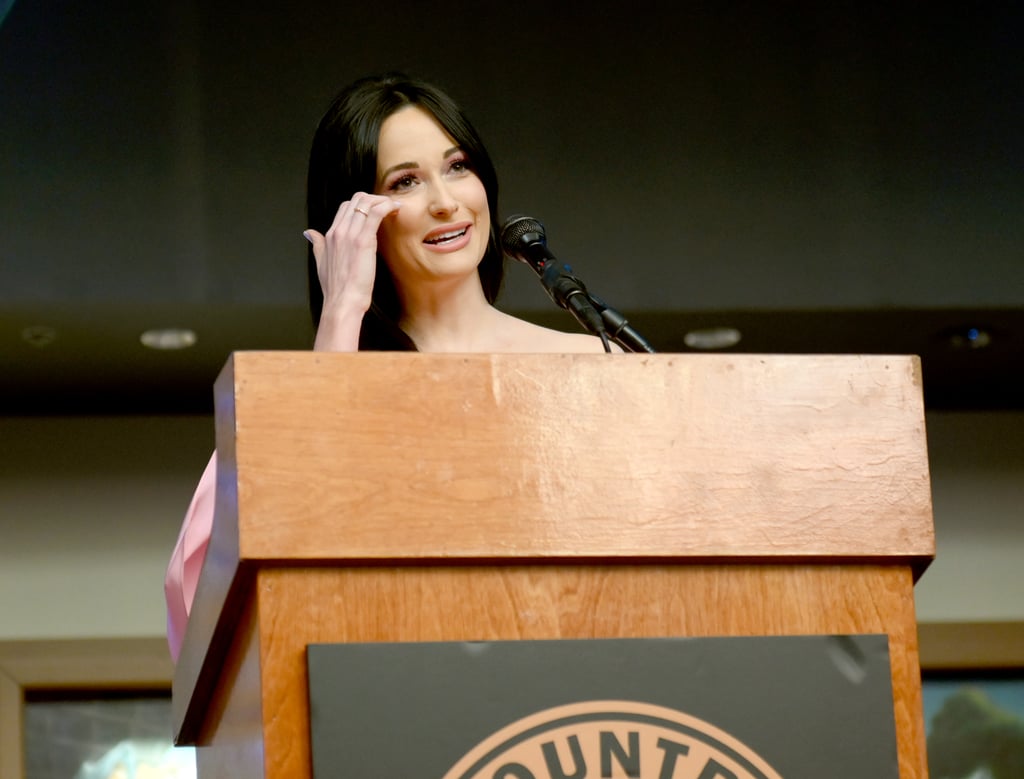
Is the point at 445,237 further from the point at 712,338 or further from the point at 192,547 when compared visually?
the point at 712,338

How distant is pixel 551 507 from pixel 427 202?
0.95 metres

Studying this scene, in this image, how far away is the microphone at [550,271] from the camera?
5.12 feet

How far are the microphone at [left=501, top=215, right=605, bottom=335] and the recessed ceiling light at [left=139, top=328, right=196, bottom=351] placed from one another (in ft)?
10.0

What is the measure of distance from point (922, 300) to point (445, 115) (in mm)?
2815

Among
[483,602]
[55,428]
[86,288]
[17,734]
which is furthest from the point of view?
[55,428]

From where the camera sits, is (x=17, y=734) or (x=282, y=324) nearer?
(x=282, y=324)

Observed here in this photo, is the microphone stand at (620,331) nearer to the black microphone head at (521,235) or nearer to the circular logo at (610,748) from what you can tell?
the black microphone head at (521,235)

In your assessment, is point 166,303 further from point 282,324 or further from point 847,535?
point 847,535

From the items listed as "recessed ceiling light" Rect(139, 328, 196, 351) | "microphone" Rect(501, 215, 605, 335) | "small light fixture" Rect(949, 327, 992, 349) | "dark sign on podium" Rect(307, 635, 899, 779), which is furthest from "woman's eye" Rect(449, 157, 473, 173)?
"small light fixture" Rect(949, 327, 992, 349)

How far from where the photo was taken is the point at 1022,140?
4770 millimetres

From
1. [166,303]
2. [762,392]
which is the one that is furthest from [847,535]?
[166,303]

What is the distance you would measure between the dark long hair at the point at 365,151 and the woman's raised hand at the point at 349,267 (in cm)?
17

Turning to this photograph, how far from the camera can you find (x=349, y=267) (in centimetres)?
177

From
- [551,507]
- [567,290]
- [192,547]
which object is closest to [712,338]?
[567,290]
